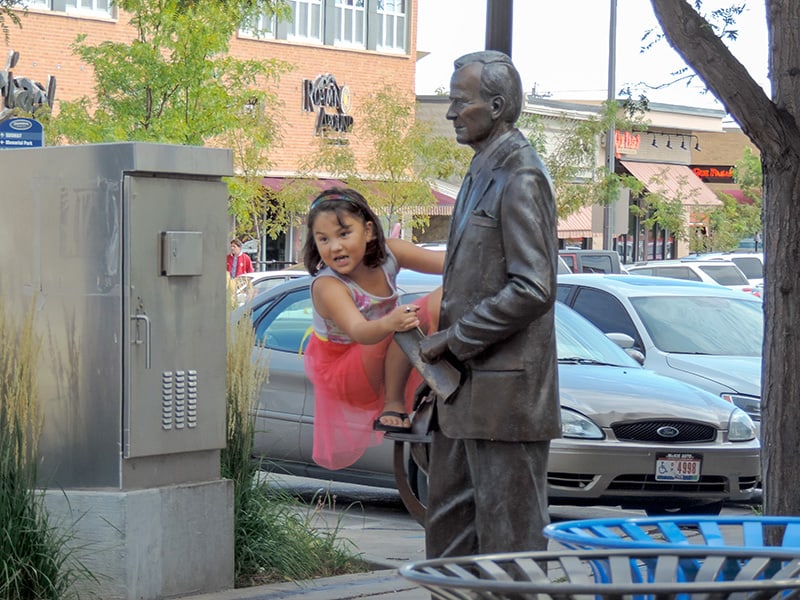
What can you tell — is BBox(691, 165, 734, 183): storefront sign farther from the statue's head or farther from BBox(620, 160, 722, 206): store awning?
the statue's head

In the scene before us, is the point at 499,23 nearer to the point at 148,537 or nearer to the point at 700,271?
the point at 148,537

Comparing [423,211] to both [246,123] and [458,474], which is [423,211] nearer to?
[246,123]

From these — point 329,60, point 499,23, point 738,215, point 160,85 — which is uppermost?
point 329,60

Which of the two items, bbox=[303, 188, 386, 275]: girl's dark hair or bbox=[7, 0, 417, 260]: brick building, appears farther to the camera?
bbox=[7, 0, 417, 260]: brick building

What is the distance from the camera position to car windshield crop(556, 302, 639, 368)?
10.1m

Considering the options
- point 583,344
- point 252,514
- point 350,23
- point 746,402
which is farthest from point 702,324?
point 350,23

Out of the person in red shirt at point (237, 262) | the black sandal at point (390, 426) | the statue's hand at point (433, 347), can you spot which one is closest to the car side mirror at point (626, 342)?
the black sandal at point (390, 426)

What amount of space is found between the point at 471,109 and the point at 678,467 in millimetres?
4918

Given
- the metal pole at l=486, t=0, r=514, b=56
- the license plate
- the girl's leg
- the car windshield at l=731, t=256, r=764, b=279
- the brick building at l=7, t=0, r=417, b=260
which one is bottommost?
the license plate

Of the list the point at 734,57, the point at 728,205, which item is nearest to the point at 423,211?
the point at 728,205

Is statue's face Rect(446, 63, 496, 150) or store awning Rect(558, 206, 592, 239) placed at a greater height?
statue's face Rect(446, 63, 496, 150)

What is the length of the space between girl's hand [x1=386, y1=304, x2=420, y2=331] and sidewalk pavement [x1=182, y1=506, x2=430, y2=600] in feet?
6.08

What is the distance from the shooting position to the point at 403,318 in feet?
16.4

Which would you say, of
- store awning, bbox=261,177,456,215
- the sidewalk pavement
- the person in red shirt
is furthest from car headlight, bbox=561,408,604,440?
store awning, bbox=261,177,456,215
